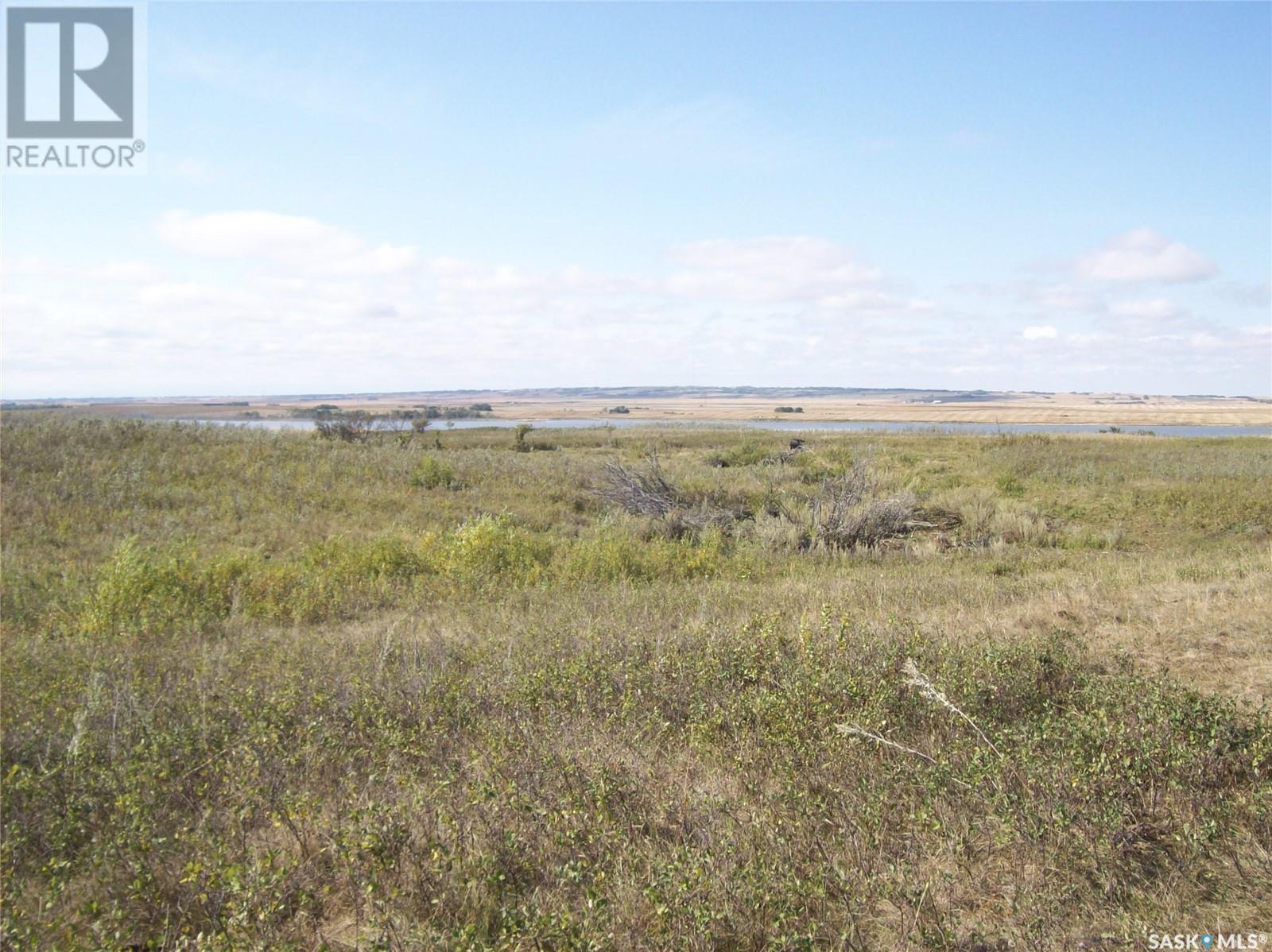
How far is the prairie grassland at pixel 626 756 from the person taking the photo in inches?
115

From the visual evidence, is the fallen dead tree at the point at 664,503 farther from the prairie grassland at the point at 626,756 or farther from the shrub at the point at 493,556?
the prairie grassland at the point at 626,756

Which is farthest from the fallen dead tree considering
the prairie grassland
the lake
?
the lake

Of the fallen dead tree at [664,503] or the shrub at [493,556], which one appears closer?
the shrub at [493,556]

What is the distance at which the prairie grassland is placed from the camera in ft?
9.57

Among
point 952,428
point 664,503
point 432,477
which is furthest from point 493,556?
point 952,428

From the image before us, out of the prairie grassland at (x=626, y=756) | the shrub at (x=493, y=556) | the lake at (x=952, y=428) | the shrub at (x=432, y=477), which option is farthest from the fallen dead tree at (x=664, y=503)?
the lake at (x=952, y=428)

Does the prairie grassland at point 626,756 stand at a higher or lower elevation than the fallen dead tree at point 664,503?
lower

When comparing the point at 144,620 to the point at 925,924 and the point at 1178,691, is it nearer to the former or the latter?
the point at 925,924

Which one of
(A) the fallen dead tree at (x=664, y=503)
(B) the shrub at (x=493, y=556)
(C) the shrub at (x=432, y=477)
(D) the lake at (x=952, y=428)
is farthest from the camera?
(D) the lake at (x=952, y=428)

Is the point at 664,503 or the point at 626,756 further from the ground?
the point at 664,503

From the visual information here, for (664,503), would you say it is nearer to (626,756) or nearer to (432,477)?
(432,477)

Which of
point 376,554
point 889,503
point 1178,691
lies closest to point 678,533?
point 889,503

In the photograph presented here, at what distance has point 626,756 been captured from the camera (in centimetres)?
415

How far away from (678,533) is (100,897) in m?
11.0
